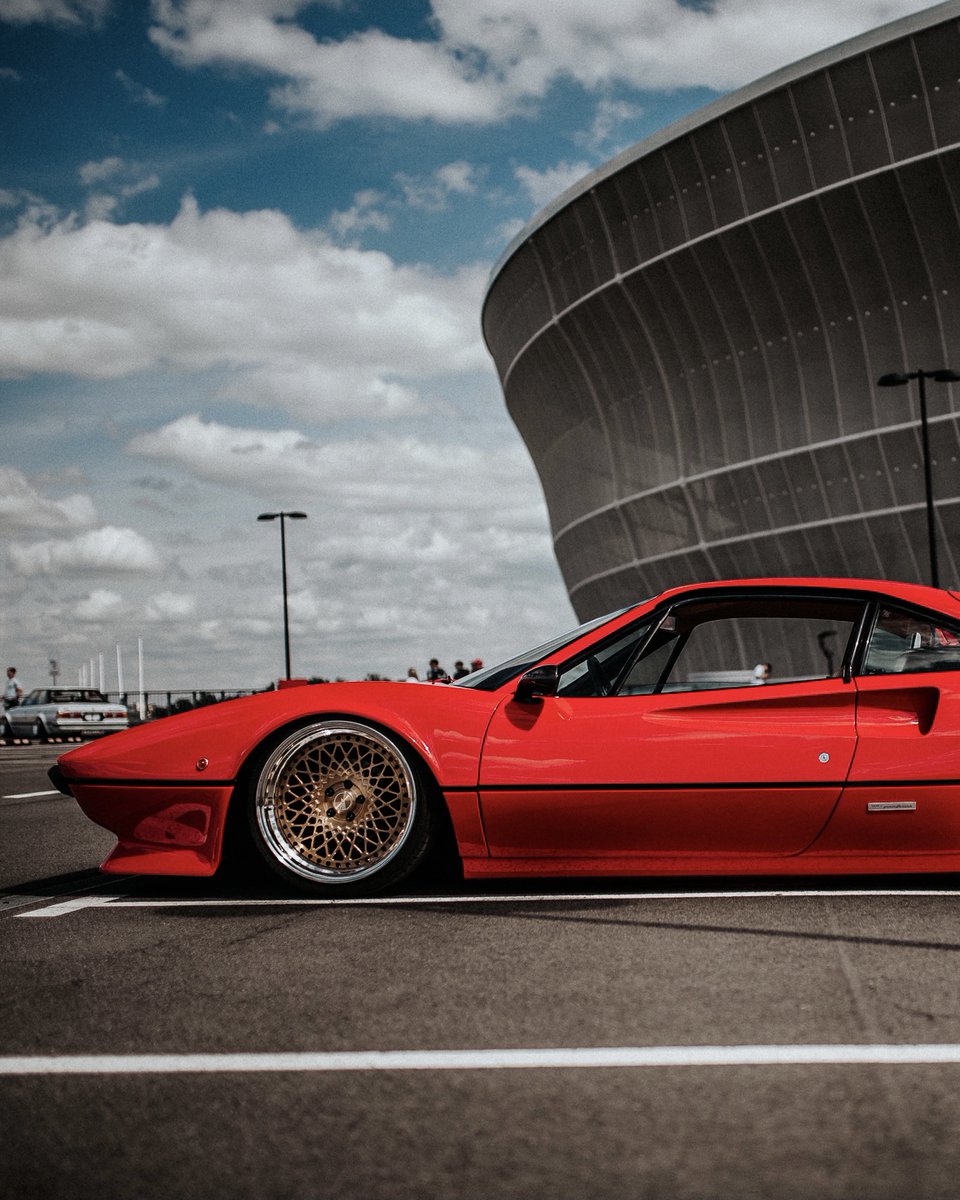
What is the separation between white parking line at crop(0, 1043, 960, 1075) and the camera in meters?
2.85

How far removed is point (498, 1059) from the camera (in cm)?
291

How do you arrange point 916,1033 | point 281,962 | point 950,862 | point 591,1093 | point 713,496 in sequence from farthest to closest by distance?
1. point 713,496
2. point 950,862
3. point 281,962
4. point 916,1033
5. point 591,1093

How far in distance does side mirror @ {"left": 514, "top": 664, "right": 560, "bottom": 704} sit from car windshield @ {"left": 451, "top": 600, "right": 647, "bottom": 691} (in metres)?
0.20

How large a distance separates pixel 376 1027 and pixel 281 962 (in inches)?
33.3

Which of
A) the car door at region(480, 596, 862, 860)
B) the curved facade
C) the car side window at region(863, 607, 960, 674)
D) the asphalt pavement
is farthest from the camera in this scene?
the curved facade

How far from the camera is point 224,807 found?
507cm

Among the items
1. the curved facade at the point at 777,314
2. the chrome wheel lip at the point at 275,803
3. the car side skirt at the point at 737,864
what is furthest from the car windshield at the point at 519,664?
the curved facade at the point at 777,314

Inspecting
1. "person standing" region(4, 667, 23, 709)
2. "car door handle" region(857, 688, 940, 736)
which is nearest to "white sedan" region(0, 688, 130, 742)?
"person standing" region(4, 667, 23, 709)

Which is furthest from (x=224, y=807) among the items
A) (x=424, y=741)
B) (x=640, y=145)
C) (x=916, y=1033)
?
(x=640, y=145)

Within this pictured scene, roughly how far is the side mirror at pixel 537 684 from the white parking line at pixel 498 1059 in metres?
2.11

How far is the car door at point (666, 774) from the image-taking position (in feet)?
16.1

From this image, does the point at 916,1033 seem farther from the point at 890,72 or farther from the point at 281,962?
the point at 890,72

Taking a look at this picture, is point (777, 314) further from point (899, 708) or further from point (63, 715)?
point (899, 708)

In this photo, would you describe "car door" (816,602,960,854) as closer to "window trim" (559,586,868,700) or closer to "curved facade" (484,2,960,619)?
"window trim" (559,586,868,700)
